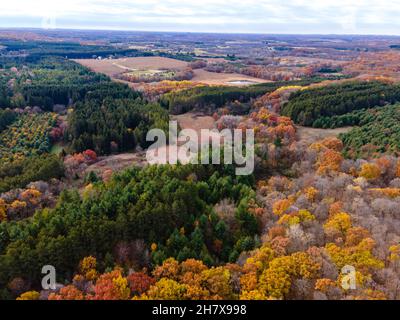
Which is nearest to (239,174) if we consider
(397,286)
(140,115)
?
(397,286)

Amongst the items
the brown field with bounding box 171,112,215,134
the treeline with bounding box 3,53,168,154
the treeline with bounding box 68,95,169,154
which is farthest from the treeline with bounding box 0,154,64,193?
the brown field with bounding box 171,112,215,134

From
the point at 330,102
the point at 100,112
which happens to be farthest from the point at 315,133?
the point at 100,112

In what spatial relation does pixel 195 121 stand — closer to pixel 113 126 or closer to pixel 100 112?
pixel 113 126

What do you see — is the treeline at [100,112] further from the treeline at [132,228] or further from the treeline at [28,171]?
the treeline at [132,228]

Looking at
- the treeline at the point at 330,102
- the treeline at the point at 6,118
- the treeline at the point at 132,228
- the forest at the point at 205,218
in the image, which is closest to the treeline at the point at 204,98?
the treeline at the point at 330,102
